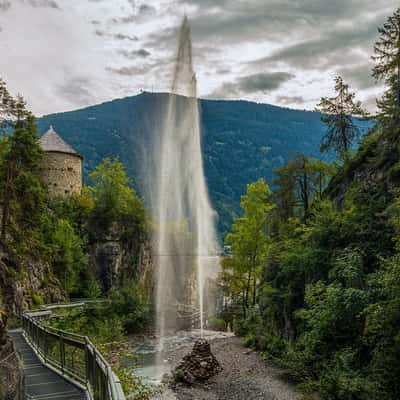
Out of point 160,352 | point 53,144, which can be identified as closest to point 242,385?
point 160,352

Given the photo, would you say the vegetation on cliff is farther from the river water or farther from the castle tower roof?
the castle tower roof

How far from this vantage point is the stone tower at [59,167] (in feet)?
155

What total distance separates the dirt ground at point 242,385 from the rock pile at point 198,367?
15.9 inches

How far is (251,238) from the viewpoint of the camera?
36875mm

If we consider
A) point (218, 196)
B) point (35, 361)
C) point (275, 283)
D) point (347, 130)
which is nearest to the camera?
point (35, 361)

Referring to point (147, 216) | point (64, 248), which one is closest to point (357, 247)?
point (64, 248)

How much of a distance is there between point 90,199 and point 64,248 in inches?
409

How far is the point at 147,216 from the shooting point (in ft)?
157

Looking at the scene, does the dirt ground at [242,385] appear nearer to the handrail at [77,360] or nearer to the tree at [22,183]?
the handrail at [77,360]

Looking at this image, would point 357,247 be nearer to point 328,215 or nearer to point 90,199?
point 328,215

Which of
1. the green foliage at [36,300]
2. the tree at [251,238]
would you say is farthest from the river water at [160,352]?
the green foliage at [36,300]

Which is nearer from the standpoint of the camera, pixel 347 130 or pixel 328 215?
pixel 328 215

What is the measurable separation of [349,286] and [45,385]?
1078cm

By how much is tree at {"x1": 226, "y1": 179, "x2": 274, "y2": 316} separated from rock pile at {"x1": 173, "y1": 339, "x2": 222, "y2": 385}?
14.9 metres
